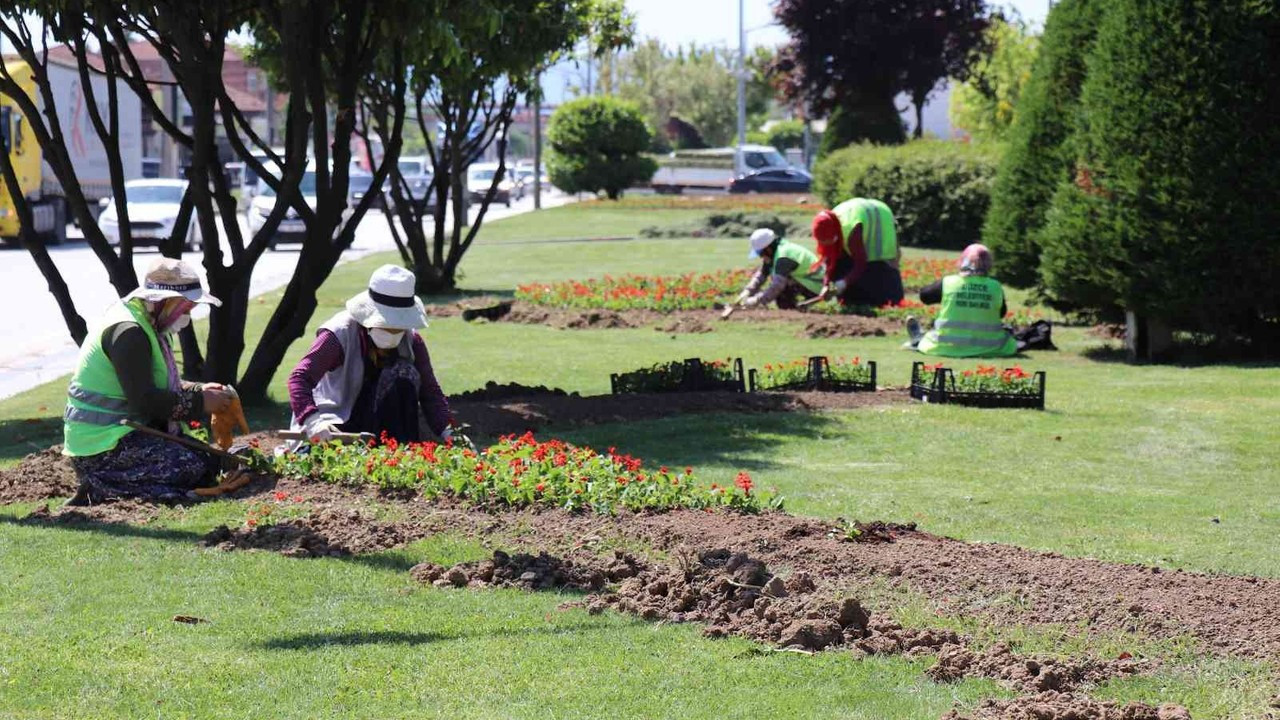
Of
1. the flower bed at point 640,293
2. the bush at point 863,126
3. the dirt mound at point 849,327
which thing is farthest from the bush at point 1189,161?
the bush at point 863,126

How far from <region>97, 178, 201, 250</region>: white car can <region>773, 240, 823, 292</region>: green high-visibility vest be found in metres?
16.8

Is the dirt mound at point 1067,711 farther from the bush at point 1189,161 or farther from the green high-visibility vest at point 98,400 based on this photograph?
the bush at point 1189,161

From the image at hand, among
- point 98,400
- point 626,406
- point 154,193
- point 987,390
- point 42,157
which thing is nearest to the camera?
point 98,400

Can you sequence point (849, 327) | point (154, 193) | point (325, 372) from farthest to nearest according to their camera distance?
point (154, 193)
point (849, 327)
point (325, 372)

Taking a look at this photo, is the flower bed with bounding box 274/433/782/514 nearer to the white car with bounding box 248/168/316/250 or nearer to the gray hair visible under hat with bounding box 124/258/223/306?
the gray hair visible under hat with bounding box 124/258/223/306

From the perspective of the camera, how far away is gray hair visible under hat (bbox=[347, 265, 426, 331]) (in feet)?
28.6

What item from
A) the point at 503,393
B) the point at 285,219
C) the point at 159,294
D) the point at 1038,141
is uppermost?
the point at 1038,141

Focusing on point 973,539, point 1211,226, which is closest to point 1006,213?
point 1211,226

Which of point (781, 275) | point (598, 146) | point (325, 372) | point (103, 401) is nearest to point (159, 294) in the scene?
point (103, 401)

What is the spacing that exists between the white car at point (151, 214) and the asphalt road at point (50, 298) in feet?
1.84

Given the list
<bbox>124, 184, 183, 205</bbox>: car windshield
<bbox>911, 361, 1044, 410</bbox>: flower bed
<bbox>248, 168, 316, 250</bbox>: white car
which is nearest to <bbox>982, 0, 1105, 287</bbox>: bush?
<bbox>911, 361, 1044, 410</bbox>: flower bed

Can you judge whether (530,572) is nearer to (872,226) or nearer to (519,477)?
(519,477)

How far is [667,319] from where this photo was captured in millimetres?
19312

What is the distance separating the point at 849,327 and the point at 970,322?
232 cm
